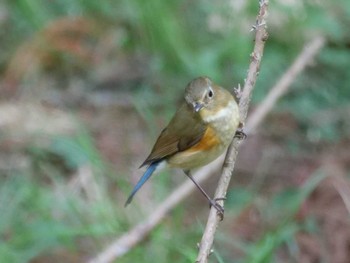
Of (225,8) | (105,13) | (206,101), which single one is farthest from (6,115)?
(206,101)

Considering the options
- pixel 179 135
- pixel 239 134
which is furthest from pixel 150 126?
pixel 239 134

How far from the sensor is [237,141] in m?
3.56

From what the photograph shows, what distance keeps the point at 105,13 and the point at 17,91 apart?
90 centimetres

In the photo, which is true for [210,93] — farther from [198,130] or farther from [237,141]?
[237,141]

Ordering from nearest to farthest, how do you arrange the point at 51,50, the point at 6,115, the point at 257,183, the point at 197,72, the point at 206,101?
the point at 206,101 < the point at 257,183 < the point at 197,72 < the point at 6,115 < the point at 51,50

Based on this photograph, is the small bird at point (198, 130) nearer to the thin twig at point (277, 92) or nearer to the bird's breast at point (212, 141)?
the bird's breast at point (212, 141)

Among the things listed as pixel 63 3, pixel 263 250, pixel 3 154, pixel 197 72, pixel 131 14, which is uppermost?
pixel 63 3

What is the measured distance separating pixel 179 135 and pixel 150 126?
0.81 m

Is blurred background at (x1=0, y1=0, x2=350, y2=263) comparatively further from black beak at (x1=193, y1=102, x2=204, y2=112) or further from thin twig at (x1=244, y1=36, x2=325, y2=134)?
black beak at (x1=193, y1=102, x2=204, y2=112)

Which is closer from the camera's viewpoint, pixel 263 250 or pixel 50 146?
pixel 263 250

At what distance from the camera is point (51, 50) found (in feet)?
22.5

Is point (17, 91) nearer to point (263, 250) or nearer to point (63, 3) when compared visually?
point (63, 3)

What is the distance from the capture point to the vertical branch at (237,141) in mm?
2848

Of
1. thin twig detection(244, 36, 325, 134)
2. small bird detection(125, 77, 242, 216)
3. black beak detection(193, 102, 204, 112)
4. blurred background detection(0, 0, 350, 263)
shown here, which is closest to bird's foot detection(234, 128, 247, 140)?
small bird detection(125, 77, 242, 216)
